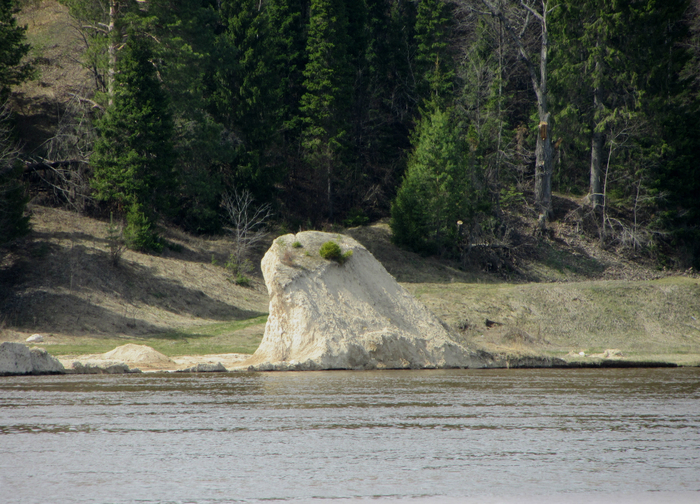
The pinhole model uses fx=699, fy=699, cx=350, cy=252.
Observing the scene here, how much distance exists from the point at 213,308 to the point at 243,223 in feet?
37.7

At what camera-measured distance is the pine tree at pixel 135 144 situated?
3847 cm

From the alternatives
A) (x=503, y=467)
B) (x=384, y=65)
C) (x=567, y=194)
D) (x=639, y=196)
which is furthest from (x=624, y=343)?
(x=384, y=65)

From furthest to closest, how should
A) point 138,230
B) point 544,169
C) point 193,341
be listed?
point 544,169, point 138,230, point 193,341

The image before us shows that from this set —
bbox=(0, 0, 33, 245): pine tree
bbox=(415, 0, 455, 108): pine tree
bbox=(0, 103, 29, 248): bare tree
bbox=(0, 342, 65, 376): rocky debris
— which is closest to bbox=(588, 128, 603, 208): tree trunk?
bbox=(415, 0, 455, 108): pine tree

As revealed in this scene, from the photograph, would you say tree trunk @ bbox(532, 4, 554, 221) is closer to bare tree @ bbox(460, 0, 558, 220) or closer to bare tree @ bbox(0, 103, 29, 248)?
bare tree @ bbox(460, 0, 558, 220)

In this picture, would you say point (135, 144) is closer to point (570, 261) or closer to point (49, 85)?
point (49, 85)

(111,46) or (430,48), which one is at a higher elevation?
(430,48)

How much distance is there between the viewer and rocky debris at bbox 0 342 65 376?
2123 centimetres

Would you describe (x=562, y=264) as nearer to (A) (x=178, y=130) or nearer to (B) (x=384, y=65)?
(B) (x=384, y=65)

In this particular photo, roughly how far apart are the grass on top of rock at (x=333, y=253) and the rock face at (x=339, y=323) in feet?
0.54

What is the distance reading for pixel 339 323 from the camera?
75.2 ft

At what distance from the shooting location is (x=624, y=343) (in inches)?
1173

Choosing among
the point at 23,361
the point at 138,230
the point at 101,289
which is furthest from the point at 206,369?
the point at 138,230

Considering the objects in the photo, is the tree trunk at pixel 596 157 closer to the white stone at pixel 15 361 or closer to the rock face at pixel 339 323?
the rock face at pixel 339 323
